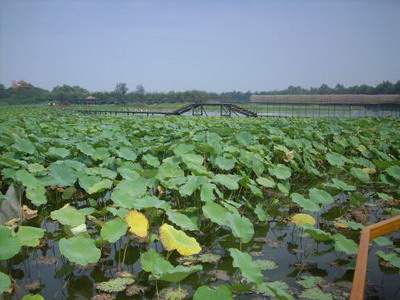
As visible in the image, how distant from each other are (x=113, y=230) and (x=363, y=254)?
→ 1.22 meters

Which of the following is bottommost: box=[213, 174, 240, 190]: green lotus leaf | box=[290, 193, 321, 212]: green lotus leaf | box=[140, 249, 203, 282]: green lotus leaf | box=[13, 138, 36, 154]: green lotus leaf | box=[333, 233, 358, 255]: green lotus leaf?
box=[333, 233, 358, 255]: green lotus leaf

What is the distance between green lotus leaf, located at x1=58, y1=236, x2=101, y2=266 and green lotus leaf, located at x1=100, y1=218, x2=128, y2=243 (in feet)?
0.37

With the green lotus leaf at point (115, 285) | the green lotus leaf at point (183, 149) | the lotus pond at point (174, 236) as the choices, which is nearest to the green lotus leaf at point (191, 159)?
the lotus pond at point (174, 236)

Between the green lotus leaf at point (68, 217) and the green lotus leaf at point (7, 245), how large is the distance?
0.42 metres

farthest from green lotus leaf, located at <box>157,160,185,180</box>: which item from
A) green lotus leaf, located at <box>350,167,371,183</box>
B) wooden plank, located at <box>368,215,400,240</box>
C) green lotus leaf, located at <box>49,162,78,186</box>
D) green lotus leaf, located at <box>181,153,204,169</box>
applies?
green lotus leaf, located at <box>350,167,371,183</box>

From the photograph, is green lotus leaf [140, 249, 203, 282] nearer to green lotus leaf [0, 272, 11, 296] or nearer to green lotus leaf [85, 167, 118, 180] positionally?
green lotus leaf [0, 272, 11, 296]

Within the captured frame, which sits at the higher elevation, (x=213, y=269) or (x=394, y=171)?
(x=394, y=171)

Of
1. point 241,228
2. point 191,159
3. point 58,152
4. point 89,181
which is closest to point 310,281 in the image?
point 241,228

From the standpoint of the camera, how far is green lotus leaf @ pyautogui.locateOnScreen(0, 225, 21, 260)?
1.59 m

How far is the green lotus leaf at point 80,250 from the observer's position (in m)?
1.73

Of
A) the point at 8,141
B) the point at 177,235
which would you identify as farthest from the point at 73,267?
the point at 8,141

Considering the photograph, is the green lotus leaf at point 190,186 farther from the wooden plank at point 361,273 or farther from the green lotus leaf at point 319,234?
the wooden plank at point 361,273

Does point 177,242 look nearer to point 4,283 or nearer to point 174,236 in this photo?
point 174,236

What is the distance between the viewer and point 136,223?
208 cm
